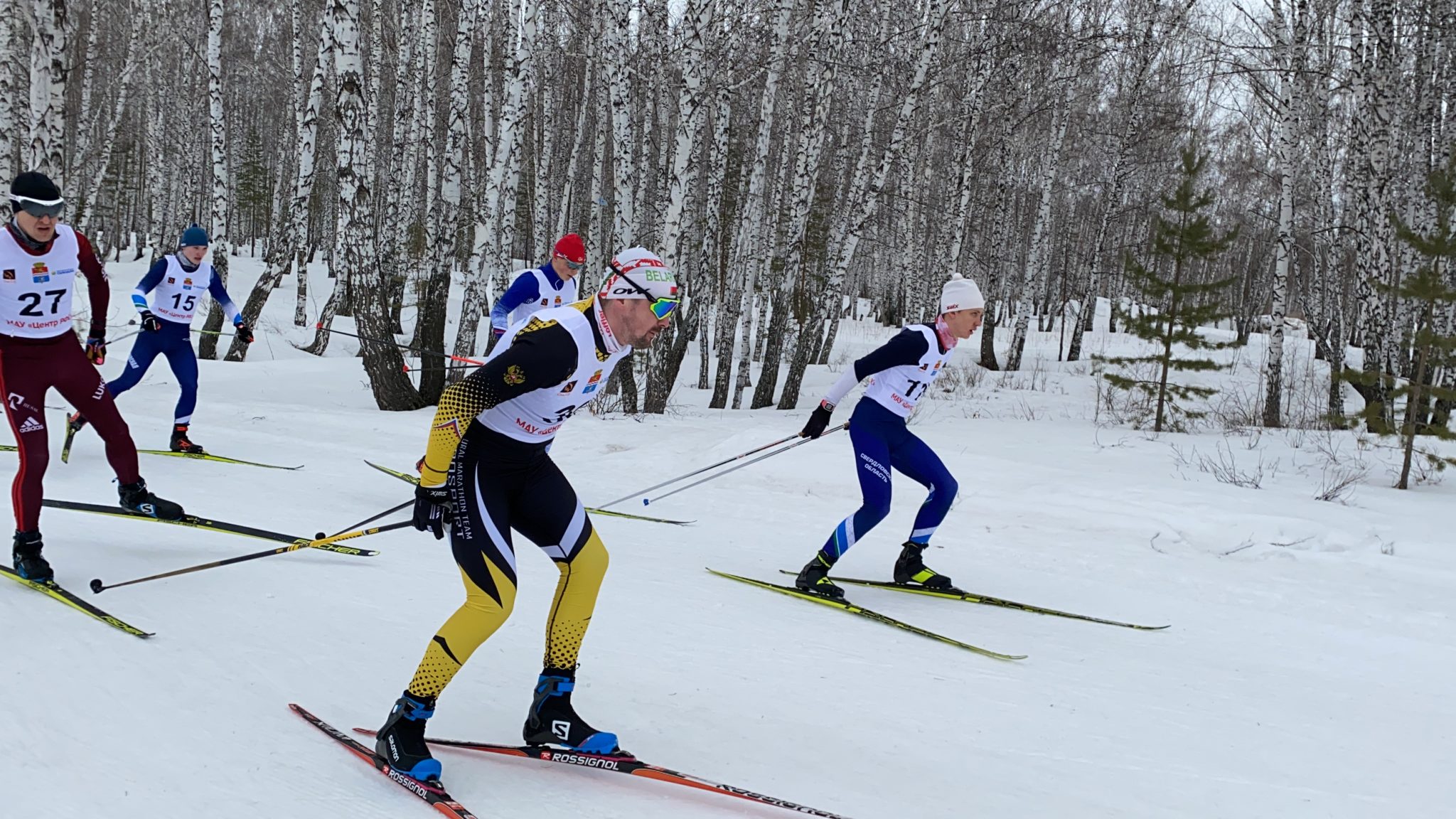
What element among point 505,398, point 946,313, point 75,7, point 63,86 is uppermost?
point 75,7

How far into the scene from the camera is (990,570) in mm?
6902

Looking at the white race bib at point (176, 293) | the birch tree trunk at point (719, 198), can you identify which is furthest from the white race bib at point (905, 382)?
the birch tree trunk at point (719, 198)

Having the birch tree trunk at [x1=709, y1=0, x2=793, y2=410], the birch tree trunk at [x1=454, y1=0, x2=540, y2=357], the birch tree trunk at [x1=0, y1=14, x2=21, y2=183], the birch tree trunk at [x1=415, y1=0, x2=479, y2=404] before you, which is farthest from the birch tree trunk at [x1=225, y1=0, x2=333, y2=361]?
the birch tree trunk at [x1=709, y1=0, x2=793, y2=410]

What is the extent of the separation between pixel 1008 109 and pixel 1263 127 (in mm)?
16637

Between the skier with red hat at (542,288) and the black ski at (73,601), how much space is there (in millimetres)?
4280

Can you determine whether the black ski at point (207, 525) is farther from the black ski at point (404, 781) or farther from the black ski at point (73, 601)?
the black ski at point (404, 781)

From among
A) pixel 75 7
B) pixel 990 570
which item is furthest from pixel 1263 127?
pixel 75 7

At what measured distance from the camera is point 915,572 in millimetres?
6258

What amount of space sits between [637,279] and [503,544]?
104 centimetres

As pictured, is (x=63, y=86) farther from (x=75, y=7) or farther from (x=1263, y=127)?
(x=1263, y=127)

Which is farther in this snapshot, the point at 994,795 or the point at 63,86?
the point at 63,86

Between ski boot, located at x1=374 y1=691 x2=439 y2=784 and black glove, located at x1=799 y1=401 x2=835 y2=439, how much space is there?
318cm

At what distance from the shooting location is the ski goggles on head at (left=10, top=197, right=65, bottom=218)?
4891 mm

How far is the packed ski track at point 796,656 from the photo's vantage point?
3.26 metres
